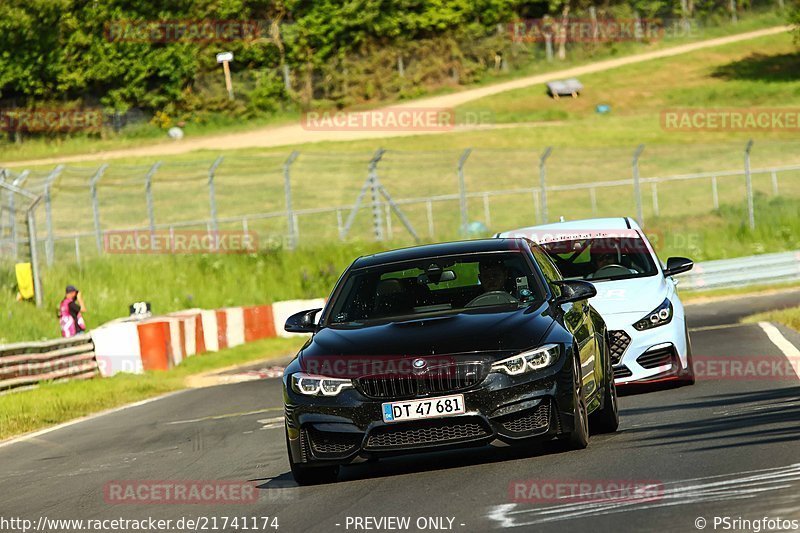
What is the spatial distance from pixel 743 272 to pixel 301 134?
3713cm

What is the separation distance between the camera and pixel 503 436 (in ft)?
28.5

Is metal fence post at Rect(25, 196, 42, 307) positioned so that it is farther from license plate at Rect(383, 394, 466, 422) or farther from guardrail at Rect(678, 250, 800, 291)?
license plate at Rect(383, 394, 466, 422)

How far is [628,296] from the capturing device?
13.0m

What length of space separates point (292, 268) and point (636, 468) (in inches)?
967

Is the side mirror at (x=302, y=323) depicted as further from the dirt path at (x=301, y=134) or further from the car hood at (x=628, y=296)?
the dirt path at (x=301, y=134)

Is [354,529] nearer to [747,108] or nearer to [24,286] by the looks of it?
[24,286]

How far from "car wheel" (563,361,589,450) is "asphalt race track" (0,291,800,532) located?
0.24 ft

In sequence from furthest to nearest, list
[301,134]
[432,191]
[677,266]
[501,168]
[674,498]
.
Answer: [301,134]
[501,168]
[432,191]
[677,266]
[674,498]

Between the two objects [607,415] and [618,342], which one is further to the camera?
[618,342]

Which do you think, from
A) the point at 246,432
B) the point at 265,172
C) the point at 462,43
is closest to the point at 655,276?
the point at 246,432

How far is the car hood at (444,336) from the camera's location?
8.75 meters

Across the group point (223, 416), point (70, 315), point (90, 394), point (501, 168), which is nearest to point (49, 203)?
point (70, 315)

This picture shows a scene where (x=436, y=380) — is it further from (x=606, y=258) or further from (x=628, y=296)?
(x=606, y=258)

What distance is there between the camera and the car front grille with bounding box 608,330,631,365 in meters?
12.8
